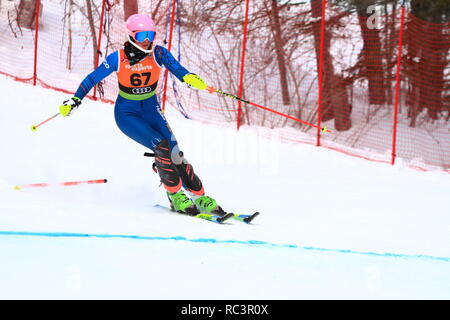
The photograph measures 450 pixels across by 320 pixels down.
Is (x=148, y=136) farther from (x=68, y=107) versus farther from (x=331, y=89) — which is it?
(x=331, y=89)

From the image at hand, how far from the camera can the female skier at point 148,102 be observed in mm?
5469

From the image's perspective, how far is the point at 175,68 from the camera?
18.6 ft

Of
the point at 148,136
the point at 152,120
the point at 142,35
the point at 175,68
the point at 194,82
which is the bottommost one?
the point at 148,136

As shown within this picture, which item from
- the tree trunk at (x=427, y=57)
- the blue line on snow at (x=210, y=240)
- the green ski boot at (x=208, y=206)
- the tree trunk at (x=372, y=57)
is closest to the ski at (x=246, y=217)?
the green ski boot at (x=208, y=206)

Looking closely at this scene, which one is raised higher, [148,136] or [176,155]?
[148,136]

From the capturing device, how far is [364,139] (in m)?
13.2

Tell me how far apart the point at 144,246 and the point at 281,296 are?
1.18 m

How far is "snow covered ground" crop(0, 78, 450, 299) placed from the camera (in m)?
3.47

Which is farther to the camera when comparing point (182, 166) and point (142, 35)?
point (182, 166)

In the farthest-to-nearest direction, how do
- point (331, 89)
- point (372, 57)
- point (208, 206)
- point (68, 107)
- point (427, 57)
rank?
point (427, 57) → point (372, 57) → point (331, 89) → point (208, 206) → point (68, 107)

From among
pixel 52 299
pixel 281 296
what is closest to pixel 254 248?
pixel 281 296

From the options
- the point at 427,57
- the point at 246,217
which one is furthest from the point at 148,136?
the point at 427,57

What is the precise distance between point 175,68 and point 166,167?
0.90m
